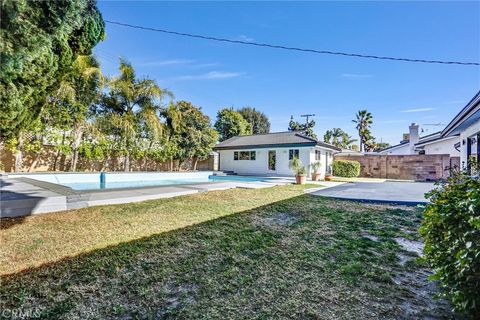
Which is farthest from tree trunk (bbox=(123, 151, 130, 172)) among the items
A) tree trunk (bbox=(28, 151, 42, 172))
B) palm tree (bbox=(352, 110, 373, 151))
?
palm tree (bbox=(352, 110, 373, 151))

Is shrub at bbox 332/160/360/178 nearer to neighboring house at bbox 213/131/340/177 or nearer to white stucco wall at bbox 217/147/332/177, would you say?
neighboring house at bbox 213/131/340/177

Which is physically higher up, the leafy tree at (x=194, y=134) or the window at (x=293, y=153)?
the leafy tree at (x=194, y=134)

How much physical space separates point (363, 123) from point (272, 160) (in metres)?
26.9

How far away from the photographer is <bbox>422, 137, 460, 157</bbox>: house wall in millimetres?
19062

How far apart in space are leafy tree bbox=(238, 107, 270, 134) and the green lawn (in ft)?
117

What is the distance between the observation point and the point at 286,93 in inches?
853

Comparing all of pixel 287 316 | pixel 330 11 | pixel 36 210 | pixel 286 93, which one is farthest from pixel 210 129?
pixel 287 316

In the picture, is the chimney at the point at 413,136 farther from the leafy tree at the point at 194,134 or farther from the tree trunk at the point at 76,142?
the tree trunk at the point at 76,142

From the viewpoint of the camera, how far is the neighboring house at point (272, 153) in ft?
62.6

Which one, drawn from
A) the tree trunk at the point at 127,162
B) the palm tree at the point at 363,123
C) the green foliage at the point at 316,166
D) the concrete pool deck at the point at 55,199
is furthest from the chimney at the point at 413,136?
the tree trunk at the point at 127,162

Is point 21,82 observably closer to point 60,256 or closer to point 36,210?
point 60,256

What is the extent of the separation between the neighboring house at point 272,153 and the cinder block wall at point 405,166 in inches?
128

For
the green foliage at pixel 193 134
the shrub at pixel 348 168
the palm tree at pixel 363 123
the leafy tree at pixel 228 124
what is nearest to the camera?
the shrub at pixel 348 168

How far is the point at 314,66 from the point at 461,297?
14127mm
